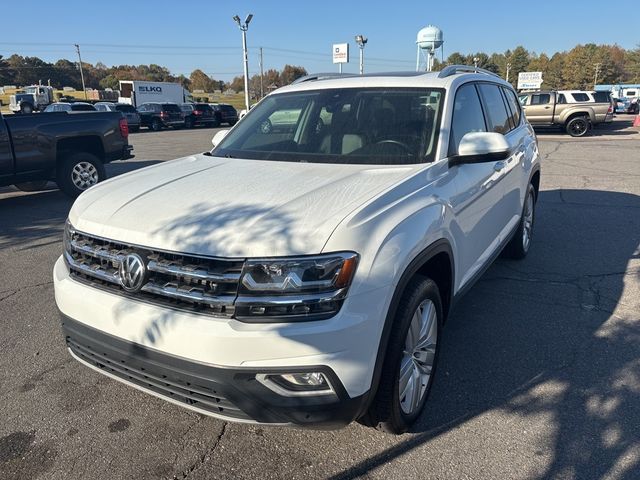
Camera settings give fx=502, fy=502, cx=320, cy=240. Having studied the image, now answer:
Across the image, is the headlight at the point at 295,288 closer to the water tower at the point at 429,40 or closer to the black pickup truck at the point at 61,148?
the black pickup truck at the point at 61,148

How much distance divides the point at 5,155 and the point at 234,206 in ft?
23.2

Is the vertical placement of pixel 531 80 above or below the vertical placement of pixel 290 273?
above

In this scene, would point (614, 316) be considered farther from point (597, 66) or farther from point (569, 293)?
point (597, 66)

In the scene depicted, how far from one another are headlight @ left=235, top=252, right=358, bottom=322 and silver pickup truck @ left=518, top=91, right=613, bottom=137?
22.6 meters

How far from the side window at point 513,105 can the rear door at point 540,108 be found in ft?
60.0

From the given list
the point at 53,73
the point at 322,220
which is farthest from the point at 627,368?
the point at 53,73

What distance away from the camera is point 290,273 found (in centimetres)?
205

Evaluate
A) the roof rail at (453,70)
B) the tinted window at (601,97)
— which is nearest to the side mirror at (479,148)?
the roof rail at (453,70)

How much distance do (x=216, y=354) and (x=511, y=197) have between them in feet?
10.9

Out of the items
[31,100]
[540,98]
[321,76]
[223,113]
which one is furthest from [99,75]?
[321,76]

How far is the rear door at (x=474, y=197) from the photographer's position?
3.14 metres

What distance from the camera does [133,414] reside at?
2.89 meters

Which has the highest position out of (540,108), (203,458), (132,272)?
(132,272)

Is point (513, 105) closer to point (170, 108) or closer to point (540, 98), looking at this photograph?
point (540, 98)
